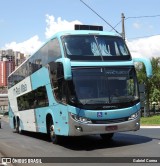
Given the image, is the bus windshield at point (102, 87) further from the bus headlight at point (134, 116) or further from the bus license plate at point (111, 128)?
the bus license plate at point (111, 128)

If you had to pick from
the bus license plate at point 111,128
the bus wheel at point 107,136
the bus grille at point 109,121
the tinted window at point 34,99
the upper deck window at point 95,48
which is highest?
the upper deck window at point 95,48

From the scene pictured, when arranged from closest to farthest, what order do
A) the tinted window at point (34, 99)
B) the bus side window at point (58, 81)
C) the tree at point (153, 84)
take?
1. the bus side window at point (58, 81)
2. the tinted window at point (34, 99)
3. the tree at point (153, 84)

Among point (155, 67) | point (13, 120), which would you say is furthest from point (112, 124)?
point (155, 67)

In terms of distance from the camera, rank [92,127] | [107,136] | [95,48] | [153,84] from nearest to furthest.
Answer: [92,127]
[95,48]
[107,136]
[153,84]

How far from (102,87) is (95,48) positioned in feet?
5.00

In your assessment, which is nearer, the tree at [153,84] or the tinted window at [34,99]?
the tinted window at [34,99]

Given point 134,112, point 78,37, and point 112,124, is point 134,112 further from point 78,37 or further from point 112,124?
point 78,37

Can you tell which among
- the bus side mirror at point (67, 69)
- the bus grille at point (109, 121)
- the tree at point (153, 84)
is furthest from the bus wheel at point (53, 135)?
the tree at point (153, 84)

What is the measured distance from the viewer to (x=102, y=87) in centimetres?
1435

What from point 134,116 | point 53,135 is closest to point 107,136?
point 53,135

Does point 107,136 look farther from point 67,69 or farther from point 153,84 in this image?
point 153,84

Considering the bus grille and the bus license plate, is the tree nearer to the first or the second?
the bus grille

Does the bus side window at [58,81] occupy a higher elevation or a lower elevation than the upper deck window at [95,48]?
lower

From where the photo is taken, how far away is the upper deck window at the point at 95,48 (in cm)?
1473
